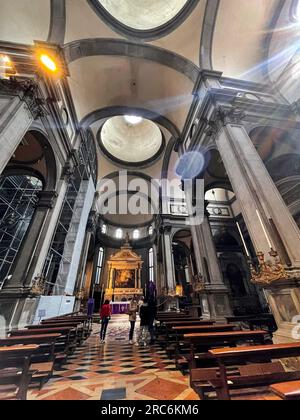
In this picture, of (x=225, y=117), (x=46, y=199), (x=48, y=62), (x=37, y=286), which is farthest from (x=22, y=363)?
(x=48, y=62)

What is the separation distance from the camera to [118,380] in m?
3.07

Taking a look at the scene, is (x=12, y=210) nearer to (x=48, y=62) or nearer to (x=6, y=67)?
(x=6, y=67)

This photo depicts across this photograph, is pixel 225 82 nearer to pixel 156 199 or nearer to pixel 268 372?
pixel 268 372

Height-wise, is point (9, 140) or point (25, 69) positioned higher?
point (25, 69)

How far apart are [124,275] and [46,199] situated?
15.2 metres

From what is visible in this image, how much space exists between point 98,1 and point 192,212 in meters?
9.27

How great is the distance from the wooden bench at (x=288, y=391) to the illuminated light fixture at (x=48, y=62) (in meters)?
8.64

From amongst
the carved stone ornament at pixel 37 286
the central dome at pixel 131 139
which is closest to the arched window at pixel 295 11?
the central dome at pixel 131 139

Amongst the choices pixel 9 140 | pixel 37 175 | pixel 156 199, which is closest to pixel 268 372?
pixel 9 140

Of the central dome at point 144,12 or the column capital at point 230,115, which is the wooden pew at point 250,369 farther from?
the central dome at point 144,12

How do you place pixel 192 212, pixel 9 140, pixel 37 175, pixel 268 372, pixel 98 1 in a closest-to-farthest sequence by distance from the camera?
pixel 268 372 < pixel 9 140 < pixel 98 1 < pixel 37 175 < pixel 192 212

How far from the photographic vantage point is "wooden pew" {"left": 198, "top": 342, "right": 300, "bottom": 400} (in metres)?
1.99
